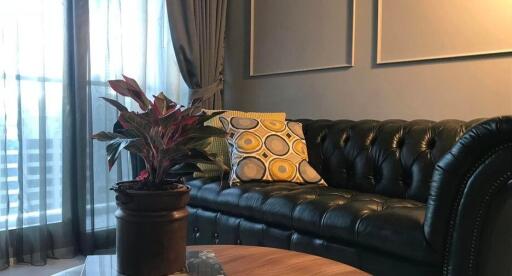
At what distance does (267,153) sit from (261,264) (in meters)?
1.25

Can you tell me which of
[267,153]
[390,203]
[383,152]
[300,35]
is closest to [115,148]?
[390,203]

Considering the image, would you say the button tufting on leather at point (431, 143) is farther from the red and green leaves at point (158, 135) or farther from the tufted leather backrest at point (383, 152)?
the red and green leaves at point (158, 135)

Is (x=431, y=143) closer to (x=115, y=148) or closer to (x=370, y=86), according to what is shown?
(x=370, y=86)

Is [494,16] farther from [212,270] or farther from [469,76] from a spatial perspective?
[212,270]

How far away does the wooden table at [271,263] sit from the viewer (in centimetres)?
111

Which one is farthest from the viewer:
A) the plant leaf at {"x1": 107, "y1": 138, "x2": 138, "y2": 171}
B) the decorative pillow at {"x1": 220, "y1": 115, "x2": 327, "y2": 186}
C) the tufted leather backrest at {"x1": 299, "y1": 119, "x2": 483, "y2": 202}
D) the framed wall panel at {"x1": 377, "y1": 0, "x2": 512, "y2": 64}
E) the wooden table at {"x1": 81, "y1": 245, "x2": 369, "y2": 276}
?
the decorative pillow at {"x1": 220, "y1": 115, "x2": 327, "y2": 186}

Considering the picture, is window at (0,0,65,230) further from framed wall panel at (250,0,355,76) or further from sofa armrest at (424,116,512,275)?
sofa armrest at (424,116,512,275)

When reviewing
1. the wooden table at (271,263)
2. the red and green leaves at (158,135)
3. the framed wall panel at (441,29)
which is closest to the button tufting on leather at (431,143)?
the framed wall panel at (441,29)

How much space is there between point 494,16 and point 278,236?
1.45 metres

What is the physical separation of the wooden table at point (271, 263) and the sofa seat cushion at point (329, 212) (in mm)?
440

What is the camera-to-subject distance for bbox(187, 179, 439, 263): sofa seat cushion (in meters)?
1.54

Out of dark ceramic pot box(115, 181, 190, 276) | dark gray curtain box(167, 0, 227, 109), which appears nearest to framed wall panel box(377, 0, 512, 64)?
dark gray curtain box(167, 0, 227, 109)

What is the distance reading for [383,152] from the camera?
2252mm

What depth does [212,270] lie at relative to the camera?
3.59 feet
